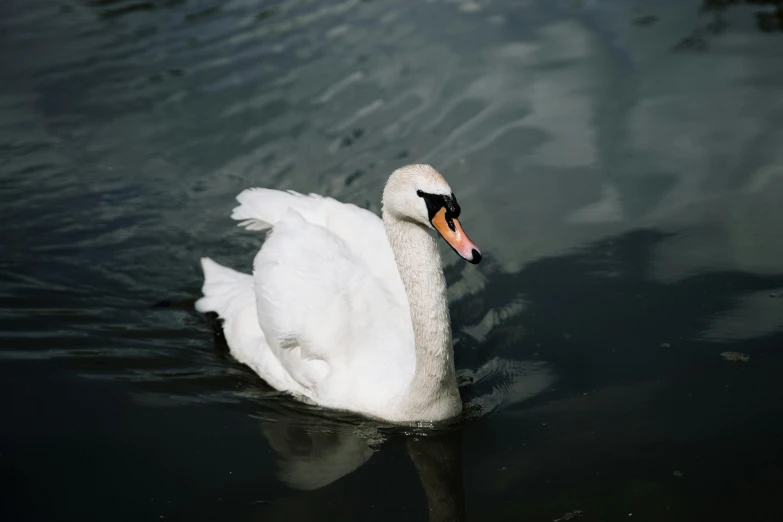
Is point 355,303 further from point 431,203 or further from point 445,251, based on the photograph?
point 445,251

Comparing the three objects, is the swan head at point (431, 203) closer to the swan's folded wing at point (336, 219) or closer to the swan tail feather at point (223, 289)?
the swan's folded wing at point (336, 219)

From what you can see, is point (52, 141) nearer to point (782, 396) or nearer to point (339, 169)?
point (339, 169)

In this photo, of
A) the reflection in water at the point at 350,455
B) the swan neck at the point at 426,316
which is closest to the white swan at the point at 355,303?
the swan neck at the point at 426,316

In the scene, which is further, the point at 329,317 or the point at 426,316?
the point at 329,317

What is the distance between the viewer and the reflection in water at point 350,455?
→ 5426 mm

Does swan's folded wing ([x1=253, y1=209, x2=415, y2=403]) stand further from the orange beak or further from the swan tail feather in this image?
the orange beak

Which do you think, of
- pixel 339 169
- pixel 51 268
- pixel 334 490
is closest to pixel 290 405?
pixel 334 490

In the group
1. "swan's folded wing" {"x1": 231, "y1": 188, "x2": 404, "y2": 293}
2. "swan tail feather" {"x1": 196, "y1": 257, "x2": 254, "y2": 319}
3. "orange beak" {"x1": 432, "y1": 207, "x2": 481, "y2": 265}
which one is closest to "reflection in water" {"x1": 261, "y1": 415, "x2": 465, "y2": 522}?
"swan's folded wing" {"x1": 231, "y1": 188, "x2": 404, "y2": 293}

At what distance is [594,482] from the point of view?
5.41 metres

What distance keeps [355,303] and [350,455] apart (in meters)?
1.10

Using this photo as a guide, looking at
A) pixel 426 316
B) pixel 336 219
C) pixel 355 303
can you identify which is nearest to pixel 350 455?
pixel 426 316

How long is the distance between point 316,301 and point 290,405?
73 centimetres

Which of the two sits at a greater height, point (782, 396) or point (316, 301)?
point (316, 301)

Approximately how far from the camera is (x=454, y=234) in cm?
525
